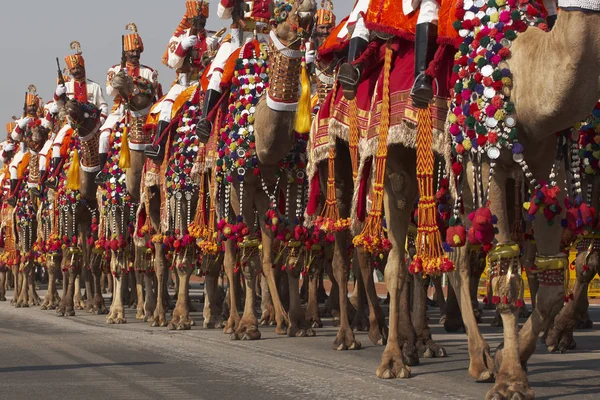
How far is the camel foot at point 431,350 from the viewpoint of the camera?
36.8ft

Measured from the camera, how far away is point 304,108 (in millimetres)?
13250

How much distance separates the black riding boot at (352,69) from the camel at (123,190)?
7.33 meters

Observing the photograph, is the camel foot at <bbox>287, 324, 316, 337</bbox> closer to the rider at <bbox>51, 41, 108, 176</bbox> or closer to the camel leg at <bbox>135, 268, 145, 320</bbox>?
the camel leg at <bbox>135, 268, 145, 320</bbox>

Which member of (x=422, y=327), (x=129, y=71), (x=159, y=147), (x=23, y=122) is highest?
(x=23, y=122)

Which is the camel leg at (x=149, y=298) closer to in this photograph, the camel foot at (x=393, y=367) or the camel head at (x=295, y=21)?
the camel head at (x=295, y=21)

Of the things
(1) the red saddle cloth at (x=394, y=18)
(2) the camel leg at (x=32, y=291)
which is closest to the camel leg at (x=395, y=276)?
(1) the red saddle cloth at (x=394, y=18)

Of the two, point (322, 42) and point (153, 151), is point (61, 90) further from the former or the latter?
point (322, 42)

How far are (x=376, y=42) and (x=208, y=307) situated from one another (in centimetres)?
606

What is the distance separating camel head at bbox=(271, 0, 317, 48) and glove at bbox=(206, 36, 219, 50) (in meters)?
4.34

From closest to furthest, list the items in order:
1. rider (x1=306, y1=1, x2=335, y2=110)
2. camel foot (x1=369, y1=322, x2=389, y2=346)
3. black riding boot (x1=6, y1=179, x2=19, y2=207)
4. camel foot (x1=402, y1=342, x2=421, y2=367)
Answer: camel foot (x1=402, y1=342, x2=421, y2=367)
camel foot (x1=369, y1=322, x2=389, y2=346)
rider (x1=306, y1=1, x2=335, y2=110)
black riding boot (x1=6, y1=179, x2=19, y2=207)

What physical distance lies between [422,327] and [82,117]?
10325 millimetres

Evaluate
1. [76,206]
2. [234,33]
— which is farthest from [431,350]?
[76,206]

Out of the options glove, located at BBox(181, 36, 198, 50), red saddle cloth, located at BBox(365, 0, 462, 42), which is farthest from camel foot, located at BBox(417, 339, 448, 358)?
glove, located at BBox(181, 36, 198, 50)

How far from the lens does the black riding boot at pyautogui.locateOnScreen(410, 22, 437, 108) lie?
9.38 metres
